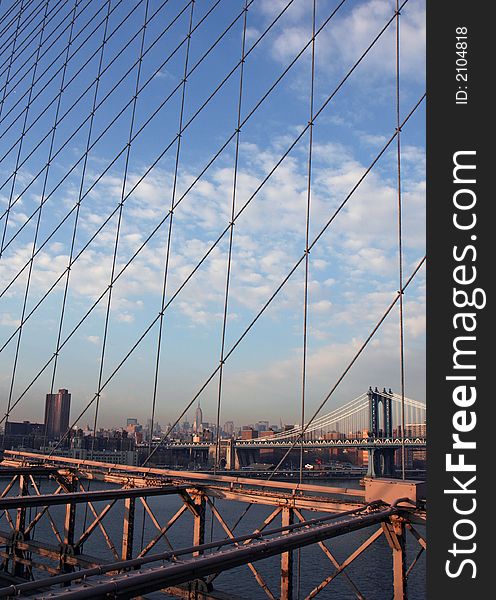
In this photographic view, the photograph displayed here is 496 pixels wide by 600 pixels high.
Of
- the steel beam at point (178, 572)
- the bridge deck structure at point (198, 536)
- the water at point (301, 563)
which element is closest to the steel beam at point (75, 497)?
the bridge deck structure at point (198, 536)

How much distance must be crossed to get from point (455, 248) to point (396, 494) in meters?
2.94

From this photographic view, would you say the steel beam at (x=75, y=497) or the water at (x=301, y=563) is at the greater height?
the steel beam at (x=75, y=497)

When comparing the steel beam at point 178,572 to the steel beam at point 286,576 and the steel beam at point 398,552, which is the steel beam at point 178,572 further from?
the steel beam at point 286,576

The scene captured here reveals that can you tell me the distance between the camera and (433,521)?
4426 millimetres

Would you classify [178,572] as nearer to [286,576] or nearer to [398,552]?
[398,552]

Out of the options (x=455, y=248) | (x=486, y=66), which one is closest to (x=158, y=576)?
(x=455, y=248)

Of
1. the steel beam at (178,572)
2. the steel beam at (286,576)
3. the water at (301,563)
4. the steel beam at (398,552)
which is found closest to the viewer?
the steel beam at (178,572)

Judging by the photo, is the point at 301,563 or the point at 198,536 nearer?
the point at 198,536

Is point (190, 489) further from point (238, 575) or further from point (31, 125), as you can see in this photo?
point (31, 125)

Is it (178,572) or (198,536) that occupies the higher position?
(178,572)

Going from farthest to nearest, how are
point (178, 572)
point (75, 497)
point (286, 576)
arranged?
point (75, 497)
point (286, 576)
point (178, 572)

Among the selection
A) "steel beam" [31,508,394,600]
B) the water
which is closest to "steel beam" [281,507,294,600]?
"steel beam" [31,508,394,600]

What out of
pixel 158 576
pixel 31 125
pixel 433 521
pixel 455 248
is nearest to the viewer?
pixel 158 576

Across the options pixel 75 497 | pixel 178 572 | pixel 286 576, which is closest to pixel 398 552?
pixel 286 576
